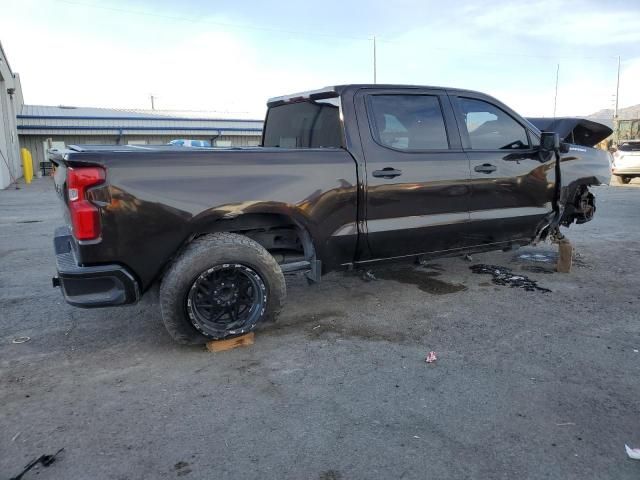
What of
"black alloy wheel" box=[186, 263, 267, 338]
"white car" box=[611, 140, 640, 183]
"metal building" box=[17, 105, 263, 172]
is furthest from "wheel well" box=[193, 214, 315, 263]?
"metal building" box=[17, 105, 263, 172]

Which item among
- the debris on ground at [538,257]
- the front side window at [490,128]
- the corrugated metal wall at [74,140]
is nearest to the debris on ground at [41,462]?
the front side window at [490,128]

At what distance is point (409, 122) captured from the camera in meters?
4.42

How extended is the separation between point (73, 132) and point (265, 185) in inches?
1381

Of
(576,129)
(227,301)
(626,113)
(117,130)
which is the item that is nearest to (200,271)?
(227,301)

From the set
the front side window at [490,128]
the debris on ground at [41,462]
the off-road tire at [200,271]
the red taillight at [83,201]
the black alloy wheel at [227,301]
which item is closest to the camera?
the debris on ground at [41,462]

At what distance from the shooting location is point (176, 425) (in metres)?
2.65

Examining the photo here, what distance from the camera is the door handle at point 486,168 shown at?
4629 mm

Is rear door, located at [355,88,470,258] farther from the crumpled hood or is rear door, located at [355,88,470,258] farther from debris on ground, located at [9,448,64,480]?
the crumpled hood

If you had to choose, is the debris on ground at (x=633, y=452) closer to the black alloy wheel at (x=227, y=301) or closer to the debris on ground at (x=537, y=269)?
the black alloy wheel at (x=227, y=301)

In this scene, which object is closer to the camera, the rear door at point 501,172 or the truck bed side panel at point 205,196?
the truck bed side panel at point 205,196

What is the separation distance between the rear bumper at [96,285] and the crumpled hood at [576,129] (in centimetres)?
650

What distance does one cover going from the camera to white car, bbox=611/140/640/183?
17.1 m

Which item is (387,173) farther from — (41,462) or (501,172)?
(41,462)

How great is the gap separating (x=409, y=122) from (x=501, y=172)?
111 cm
